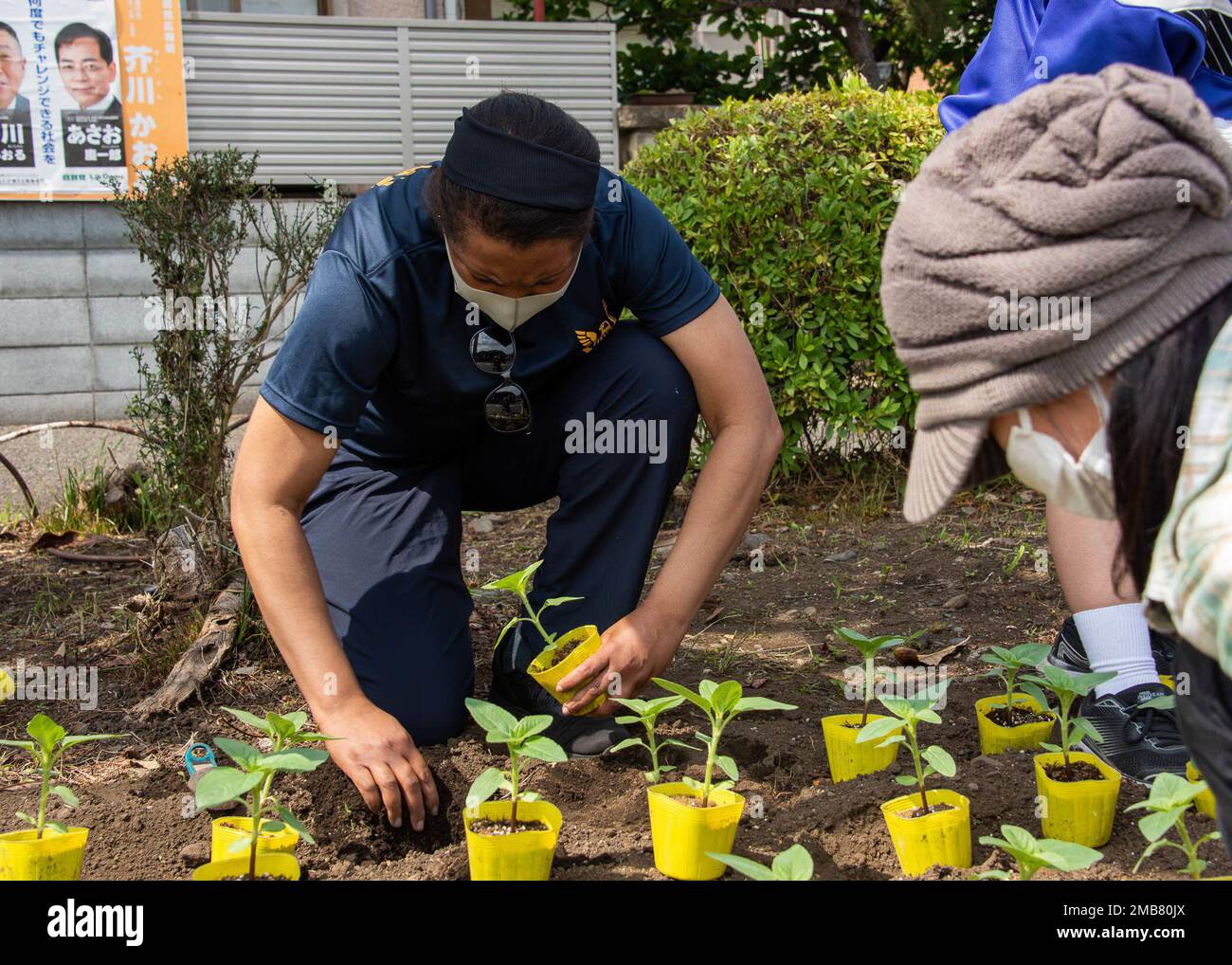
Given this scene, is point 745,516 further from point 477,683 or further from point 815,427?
point 815,427

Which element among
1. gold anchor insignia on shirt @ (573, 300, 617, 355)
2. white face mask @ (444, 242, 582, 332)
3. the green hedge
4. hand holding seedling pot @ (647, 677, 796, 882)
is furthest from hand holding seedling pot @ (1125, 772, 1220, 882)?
the green hedge

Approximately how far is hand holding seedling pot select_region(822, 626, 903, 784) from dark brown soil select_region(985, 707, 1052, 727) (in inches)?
8.8

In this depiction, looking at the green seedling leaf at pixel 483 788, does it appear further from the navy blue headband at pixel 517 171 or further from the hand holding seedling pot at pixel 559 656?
the navy blue headband at pixel 517 171

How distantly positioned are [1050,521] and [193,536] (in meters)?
2.19

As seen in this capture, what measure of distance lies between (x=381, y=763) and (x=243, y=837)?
11.5 inches

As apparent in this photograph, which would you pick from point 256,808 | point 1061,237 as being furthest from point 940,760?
point 256,808

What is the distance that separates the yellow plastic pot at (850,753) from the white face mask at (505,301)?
0.99 m

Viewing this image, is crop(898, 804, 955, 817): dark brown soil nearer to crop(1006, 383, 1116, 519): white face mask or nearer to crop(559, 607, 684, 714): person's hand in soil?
crop(559, 607, 684, 714): person's hand in soil

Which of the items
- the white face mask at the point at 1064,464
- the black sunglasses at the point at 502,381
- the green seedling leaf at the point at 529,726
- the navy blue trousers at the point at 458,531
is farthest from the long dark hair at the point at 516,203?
the white face mask at the point at 1064,464

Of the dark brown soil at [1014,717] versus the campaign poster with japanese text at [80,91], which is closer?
the dark brown soil at [1014,717]

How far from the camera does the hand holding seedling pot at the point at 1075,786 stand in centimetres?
187

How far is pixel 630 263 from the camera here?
8.15 feet

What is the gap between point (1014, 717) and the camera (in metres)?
2.29
